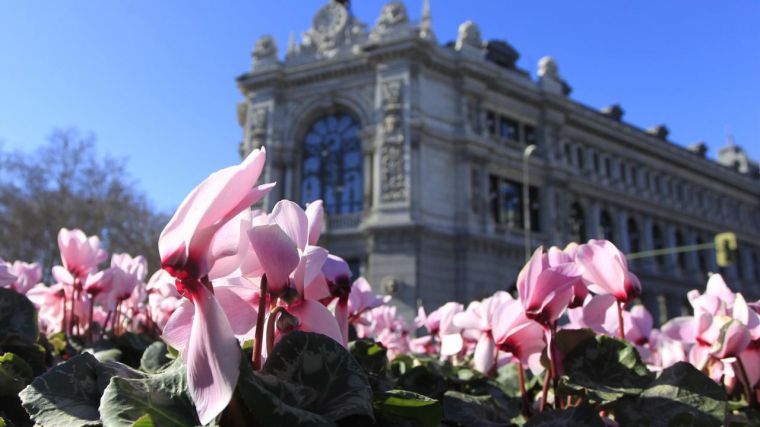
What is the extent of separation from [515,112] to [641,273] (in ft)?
37.7

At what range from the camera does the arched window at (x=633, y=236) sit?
32.4 meters

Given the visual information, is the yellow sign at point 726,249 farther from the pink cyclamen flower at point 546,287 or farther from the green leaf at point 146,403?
the green leaf at point 146,403

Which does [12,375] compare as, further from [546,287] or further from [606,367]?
[606,367]

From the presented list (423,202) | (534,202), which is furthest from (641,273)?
(423,202)

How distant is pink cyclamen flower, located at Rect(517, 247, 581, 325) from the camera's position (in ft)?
4.85

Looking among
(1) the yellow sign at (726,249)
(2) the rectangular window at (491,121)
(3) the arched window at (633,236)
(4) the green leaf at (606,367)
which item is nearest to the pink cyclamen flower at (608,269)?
(4) the green leaf at (606,367)

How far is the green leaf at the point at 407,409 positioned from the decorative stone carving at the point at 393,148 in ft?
72.2

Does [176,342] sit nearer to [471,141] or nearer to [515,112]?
[471,141]

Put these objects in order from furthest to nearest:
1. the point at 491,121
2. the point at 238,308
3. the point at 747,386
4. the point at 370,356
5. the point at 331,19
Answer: the point at 331,19 → the point at 491,121 → the point at 747,386 → the point at 370,356 → the point at 238,308

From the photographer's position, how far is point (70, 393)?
3.66ft

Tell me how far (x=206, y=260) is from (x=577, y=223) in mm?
30278

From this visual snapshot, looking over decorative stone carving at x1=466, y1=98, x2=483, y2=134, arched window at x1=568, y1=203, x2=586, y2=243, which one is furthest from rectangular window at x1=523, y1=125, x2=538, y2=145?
arched window at x1=568, y1=203, x2=586, y2=243

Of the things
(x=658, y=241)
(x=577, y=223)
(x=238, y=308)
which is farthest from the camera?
(x=658, y=241)

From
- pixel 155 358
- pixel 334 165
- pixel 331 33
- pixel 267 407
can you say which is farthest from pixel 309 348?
pixel 331 33
